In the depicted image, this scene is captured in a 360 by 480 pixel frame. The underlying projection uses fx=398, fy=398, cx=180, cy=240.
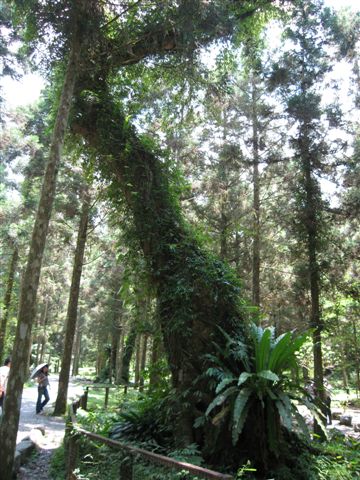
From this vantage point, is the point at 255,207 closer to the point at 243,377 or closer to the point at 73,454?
the point at 243,377

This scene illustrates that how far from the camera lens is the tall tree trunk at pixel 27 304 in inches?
225

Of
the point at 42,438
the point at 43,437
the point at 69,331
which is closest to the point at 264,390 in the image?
the point at 42,438

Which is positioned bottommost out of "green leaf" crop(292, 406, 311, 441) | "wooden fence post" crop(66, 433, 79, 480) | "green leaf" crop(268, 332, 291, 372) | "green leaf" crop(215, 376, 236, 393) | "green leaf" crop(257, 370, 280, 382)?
"wooden fence post" crop(66, 433, 79, 480)

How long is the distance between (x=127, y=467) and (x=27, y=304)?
3.01 metres

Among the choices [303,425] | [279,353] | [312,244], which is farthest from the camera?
[312,244]

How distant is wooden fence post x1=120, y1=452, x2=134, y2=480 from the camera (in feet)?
13.6

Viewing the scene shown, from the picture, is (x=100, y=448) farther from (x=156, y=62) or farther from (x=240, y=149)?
(x=240, y=149)

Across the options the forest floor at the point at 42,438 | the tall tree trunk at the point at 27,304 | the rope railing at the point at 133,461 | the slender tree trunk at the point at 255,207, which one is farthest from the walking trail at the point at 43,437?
the slender tree trunk at the point at 255,207

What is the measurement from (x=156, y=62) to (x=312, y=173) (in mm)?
6676

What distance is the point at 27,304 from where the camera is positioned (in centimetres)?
614

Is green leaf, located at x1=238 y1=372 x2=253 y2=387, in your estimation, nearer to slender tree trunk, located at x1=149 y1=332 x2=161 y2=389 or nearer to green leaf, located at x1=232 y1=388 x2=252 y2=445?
green leaf, located at x1=232 y1=388 x2=252 y2=445

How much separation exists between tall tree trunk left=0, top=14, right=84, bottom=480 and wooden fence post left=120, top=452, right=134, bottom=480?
93.7 inches

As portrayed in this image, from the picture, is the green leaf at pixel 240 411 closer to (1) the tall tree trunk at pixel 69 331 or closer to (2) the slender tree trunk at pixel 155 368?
(2) the slender tree trunk at pixel 155 368

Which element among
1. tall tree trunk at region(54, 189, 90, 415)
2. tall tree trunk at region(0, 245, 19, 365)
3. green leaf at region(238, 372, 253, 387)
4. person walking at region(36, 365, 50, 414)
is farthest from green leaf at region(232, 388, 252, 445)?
tall tree trunk at region(0, 245, 19, 365)
